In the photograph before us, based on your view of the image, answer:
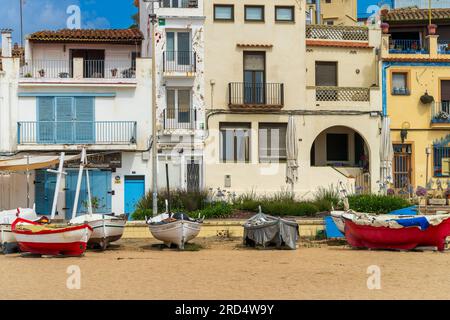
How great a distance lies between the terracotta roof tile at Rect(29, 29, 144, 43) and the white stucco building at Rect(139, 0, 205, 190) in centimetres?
245

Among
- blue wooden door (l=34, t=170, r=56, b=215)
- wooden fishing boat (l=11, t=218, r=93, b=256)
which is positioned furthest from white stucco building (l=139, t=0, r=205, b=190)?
wooden fishing boat (l=11, t=218, r=93, b=256)

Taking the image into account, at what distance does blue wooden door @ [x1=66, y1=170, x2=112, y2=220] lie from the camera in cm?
4025

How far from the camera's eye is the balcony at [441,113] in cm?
4256

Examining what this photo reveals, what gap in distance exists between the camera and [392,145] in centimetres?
4231

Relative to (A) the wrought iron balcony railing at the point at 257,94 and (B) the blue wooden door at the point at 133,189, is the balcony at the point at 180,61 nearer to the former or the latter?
(A) the wrought iron balcony railing at the point at 257,94

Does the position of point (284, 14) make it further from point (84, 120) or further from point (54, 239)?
point (54, 239)

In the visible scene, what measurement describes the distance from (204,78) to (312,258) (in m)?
17.0

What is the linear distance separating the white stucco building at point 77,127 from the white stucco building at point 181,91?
31.4 inches

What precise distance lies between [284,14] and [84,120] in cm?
1142

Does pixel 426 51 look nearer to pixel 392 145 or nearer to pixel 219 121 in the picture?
pixel 392 145

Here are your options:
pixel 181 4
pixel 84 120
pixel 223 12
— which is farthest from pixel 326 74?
pixel 84 120

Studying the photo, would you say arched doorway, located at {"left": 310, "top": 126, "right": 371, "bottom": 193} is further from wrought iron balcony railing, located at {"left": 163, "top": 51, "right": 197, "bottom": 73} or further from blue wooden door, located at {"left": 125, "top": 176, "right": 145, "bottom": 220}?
blue wooden door, located at {"left": 125, "top": 176, "right": 145, "bottom": 220}

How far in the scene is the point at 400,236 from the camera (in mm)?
28875

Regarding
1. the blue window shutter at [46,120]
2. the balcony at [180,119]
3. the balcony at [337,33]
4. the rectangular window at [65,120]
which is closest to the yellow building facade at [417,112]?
the balcony at [337,33]
